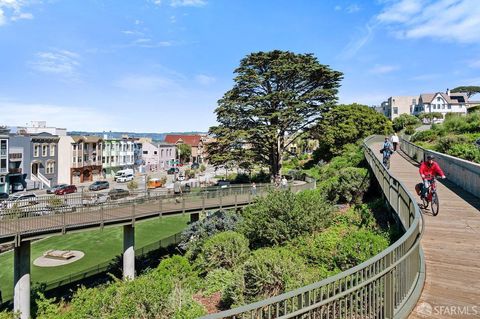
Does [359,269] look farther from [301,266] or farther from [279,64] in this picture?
[279,64]

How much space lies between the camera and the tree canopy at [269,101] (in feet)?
108

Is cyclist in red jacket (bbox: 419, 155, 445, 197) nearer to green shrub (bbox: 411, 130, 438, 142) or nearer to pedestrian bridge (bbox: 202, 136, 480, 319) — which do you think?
pedestrian bridge (bbox: 202, 136, 480, 319)

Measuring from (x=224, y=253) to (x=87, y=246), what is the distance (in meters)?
18.6

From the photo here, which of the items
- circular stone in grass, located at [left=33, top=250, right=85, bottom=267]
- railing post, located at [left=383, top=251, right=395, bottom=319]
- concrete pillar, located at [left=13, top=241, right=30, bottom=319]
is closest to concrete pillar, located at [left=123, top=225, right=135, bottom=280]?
concrete pillar, located at [left=13, top=241, right=30, bottom=319]

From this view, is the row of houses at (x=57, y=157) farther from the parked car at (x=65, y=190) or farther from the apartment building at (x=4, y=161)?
the parked car at (x=65, y=190)

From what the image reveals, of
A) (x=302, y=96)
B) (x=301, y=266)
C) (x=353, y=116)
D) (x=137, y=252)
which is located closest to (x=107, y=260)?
(x=137, y=252)

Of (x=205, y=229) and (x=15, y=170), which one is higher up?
(x=15, y=170)

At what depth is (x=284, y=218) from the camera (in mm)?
13461

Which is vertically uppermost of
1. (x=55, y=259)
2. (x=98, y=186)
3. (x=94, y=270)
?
(x=98, y=186)

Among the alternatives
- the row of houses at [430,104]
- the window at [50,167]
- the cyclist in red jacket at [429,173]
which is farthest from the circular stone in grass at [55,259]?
the row of houses at [430,104]

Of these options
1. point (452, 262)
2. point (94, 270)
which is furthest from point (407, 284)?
point (94, 270)

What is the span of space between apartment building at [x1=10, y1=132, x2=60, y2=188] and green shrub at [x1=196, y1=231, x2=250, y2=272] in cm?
4669

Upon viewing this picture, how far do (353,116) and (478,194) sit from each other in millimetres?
41240

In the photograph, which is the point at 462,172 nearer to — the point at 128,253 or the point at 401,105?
the point at 128,253
